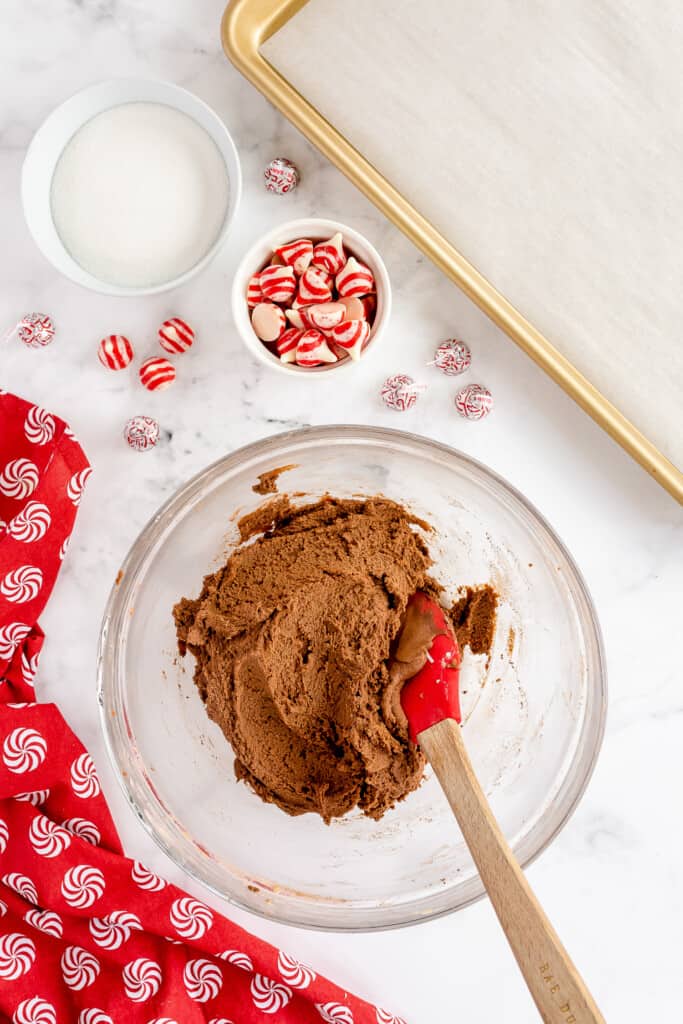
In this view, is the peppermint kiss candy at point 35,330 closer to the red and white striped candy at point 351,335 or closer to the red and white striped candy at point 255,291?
the red and white striped candy at point 255,291

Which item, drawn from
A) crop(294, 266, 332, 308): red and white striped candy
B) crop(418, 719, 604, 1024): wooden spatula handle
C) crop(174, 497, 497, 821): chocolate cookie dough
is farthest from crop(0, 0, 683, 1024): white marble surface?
crop(418, 719, 604, 1024): wooden spatula handle

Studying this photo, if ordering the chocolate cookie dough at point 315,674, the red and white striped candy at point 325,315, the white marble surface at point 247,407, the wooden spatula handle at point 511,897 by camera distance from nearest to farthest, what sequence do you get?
the wooden spatula handle at point 511,897 < the chocolate cookie dough at point 315,674 < the red and white striped candy at point 325,315 < the white marble surface at point 247,407

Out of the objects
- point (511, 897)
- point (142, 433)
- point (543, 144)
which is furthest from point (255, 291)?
point (511, 897)

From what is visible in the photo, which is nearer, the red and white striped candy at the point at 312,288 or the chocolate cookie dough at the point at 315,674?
the chocolate cookie dough at the point at 315,674

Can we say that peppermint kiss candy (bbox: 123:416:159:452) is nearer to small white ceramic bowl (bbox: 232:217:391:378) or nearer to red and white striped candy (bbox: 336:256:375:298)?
small white ceramic bowl (bbox: 232:217:391:378)

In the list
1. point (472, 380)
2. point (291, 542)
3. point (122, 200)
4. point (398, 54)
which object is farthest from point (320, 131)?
point (291, 542)

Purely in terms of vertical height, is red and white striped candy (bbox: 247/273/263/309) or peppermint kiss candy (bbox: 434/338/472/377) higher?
peppermint kiss candy (bbox: 434/338/472/377)

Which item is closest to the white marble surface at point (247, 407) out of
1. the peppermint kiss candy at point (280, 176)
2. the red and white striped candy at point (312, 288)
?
the peppermint kiss candy at point (280, 176)
